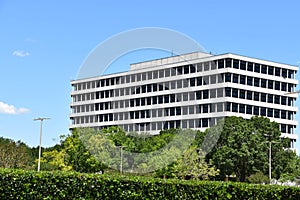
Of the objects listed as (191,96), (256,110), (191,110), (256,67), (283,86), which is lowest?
(191,110)

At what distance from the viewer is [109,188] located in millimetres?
20516

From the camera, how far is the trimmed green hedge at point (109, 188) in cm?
1811

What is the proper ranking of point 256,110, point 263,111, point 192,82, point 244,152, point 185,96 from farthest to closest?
1. point 263,111
2. point 185,96
3. point 256,110
4. point 192,82
5. point 244,152

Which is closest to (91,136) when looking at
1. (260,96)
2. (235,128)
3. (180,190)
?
(235,128)

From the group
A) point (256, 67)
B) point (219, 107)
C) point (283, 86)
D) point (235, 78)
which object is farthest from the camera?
point (283, 86)

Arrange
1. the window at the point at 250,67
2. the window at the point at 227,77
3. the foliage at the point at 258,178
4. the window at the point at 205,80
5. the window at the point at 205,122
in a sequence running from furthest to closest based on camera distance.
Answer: the window at the point at 250,67 → the window at the point at 205,80 → the window at the point at 205,122 → the window at the point at 227,77 → the foliage at the point at 258,178

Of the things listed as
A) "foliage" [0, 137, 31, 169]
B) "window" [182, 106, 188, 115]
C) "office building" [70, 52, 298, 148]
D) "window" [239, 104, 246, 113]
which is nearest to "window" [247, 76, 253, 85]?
"office building" [70, 52, 298, 148]

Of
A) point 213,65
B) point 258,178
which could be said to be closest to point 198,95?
point 213,65

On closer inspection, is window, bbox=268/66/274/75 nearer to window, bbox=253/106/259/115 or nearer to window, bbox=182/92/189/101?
window, bbox=253/106/259/115

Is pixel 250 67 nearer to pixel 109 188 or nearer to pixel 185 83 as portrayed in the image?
pixel 185 83

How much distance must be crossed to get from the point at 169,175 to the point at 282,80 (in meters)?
40.2

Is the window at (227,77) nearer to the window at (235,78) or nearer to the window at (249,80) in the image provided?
the window at (235,78)

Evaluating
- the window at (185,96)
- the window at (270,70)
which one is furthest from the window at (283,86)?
the window at (185,96)

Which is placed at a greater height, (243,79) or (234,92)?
(243,79)
